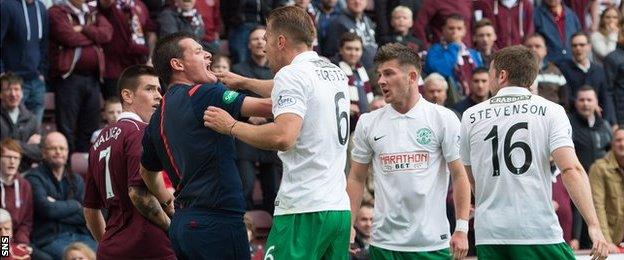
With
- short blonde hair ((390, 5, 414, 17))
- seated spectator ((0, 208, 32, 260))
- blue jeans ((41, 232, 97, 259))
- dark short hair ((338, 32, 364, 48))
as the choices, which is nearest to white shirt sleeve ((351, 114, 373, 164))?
seated spectator ((0, 208, 32, 260))

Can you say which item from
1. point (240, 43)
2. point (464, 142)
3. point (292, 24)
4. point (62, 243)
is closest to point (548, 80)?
point (240, 43)

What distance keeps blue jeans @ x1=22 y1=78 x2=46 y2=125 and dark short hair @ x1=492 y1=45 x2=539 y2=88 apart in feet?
26.5

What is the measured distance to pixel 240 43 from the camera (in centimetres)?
1795

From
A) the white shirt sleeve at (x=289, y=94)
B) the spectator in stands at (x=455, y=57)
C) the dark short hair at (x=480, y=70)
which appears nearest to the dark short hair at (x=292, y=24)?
the white shirt sleeve at (x=289, y=94)

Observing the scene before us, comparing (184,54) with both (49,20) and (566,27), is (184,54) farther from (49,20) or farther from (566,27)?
(566,27)

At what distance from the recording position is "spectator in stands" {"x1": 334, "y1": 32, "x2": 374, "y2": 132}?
16766mm

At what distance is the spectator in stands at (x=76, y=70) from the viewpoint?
54.4 feet

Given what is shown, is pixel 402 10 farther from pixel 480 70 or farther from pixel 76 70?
pixel 76 70

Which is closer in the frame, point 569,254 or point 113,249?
point 569,254

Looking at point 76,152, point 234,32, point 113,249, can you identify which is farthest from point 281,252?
point 234,32

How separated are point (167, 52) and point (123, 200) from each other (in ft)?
4.44

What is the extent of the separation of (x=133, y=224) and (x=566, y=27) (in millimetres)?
12008

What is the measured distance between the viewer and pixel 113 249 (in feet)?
33.1

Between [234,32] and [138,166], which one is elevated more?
[234,32]
